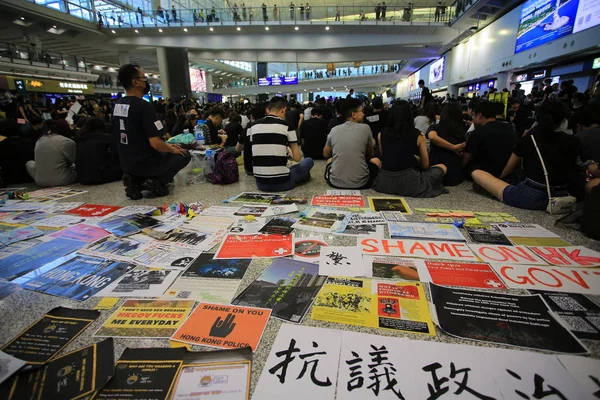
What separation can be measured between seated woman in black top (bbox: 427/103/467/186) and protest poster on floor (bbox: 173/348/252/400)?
124 inches

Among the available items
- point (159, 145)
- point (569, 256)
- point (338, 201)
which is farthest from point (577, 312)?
point (159, 145)

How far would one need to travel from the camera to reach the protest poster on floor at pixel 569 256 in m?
1.75

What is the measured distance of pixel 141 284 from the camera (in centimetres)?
165

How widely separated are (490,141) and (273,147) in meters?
2.31

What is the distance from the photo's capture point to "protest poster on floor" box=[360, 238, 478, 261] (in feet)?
6.19

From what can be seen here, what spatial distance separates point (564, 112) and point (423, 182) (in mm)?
1231

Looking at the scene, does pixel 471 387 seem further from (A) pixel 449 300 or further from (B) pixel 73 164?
(B) pixel 73 164

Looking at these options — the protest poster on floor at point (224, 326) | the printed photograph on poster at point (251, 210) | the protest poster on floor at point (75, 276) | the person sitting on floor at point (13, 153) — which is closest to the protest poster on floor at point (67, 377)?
the protest poster on floor at point (224, 326)

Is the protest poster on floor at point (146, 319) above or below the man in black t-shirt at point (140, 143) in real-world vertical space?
below

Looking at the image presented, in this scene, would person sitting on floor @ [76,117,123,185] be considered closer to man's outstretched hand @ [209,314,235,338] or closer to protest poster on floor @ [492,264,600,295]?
man's outstretched hand @ [209,314,235,338]

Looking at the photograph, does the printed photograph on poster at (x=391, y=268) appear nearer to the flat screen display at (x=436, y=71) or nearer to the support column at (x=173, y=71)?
the support column at (x=173, y=71)

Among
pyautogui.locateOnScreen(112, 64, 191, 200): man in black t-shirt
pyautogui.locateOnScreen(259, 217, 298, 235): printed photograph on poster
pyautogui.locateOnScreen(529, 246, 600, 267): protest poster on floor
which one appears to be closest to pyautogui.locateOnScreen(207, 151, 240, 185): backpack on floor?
pyautogui.locateOnScreen(112, 64, 191, 200): man in black t-shirt

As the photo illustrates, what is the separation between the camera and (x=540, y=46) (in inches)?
305

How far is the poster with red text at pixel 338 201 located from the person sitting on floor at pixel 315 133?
7.69ft
